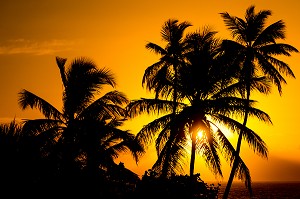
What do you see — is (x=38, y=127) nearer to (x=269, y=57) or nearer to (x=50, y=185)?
(x=50, y=185)

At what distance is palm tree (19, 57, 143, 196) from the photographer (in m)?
19.7

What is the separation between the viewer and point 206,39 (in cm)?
2428

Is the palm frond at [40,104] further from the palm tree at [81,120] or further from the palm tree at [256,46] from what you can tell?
the palm tree at [256,46]

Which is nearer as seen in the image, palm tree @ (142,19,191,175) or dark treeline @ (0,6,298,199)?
dark treeline @ (0,6,298,199)

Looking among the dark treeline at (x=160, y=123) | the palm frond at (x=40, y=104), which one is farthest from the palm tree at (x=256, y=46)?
the palm frond at (x=40, y=104)

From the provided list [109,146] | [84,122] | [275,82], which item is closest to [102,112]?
[84,122]

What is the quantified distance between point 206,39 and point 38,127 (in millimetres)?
10525

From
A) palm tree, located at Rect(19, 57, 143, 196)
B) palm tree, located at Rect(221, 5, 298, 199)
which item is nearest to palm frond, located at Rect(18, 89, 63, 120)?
palm tree, located at Rect(19, 57, 143, 196)

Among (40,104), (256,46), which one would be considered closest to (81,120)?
(40,104)

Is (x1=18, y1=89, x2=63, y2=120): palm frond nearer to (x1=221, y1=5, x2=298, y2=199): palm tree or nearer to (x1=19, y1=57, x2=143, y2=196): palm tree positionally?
(x1=19, y1=57, x2=143, y2=196): palm tree

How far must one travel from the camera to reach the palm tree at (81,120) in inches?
776

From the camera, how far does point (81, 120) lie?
2039 cm

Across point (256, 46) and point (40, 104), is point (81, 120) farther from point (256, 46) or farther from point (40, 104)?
point (256, 46)

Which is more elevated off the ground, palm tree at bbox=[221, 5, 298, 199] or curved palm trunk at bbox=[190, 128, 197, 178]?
palm tree at bbox=[221, 5, 298, 199]
